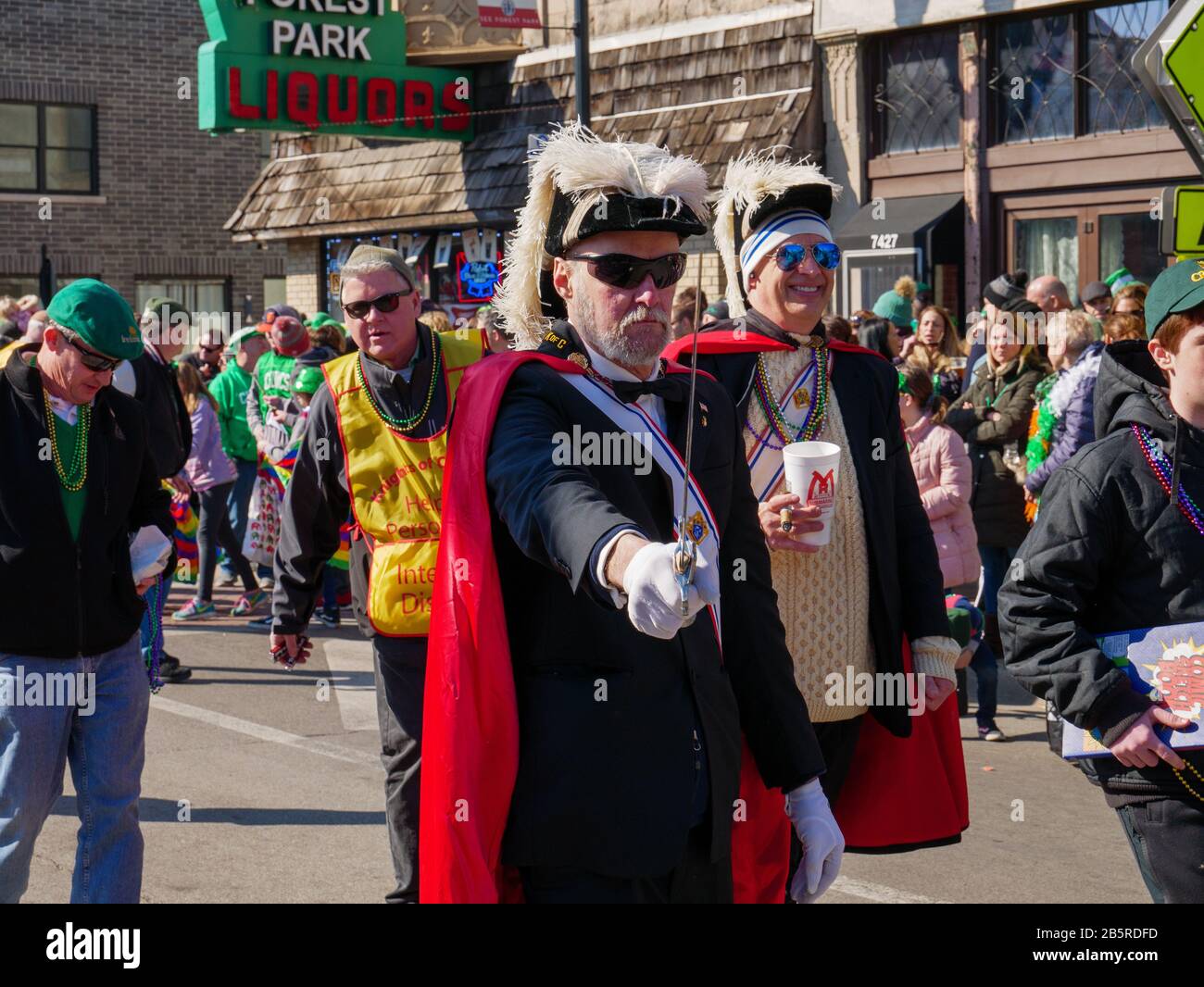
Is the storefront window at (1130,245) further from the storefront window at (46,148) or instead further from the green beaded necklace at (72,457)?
the storefront window at (46,148)

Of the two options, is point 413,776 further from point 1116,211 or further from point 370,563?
point 1116,211

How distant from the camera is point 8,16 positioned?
2911 cm

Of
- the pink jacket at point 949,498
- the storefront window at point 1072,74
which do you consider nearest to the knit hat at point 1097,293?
the storefront window at point 1072,74

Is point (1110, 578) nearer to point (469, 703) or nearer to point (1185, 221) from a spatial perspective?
point (469, 703)

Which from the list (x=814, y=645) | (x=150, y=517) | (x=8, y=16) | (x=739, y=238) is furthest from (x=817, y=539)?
(x=8, y=16)

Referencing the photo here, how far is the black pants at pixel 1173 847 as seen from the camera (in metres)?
3.54

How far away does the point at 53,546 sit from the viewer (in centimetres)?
482

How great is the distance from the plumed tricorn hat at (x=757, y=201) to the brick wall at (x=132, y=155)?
25874mm

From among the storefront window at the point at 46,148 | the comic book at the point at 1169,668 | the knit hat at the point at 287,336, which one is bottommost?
the comic book at the point at 1169,668

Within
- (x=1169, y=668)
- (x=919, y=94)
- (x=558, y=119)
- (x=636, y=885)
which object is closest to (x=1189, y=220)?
(x=1169, y=668)

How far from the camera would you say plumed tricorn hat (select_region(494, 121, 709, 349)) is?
318 centimetres

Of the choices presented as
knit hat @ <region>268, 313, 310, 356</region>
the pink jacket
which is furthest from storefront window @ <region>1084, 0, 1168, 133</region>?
knit hat @ <region>268, 313, 310, 356</region>

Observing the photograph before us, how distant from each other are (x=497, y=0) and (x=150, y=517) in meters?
14.3

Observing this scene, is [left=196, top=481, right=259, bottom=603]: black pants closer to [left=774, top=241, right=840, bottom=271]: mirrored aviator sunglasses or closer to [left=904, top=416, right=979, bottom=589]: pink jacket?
[left=904, top=416, right=979, bottom=589]: pink jacket
